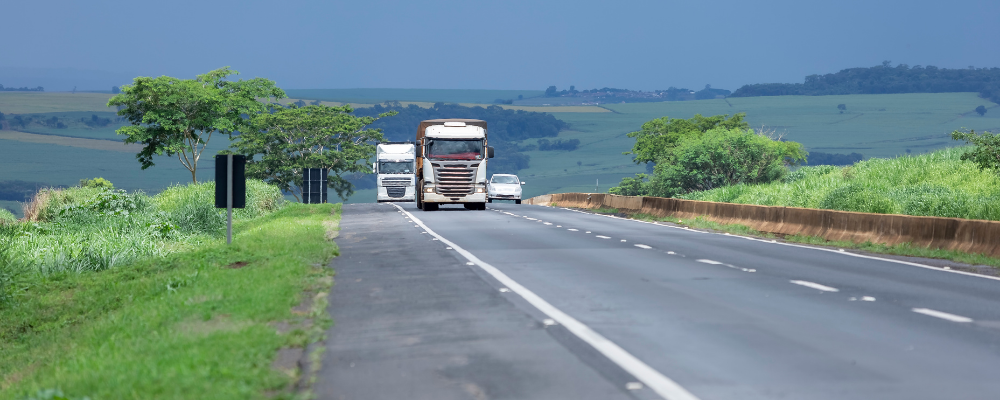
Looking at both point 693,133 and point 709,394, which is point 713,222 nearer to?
point 709,394

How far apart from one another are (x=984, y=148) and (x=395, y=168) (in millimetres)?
41876

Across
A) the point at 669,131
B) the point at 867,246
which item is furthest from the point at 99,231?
the point at 669,131

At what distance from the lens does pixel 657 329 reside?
9.02 metres

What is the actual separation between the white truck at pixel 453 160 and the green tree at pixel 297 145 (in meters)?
42.1

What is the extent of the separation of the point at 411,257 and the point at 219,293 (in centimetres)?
580

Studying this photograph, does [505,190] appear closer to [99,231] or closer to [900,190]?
[900,190]

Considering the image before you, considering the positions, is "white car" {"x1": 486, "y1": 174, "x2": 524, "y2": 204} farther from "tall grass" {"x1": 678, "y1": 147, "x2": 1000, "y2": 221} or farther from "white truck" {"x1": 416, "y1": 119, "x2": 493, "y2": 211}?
"white truck" {"x1": 416, "y1": 119, "x2": 493, "y2": 211}

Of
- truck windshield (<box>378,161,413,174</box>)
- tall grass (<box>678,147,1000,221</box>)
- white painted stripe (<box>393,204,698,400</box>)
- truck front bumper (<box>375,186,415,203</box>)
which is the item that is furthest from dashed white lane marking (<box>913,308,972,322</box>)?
truck front bumper (<box>375,186,415,203</box>)

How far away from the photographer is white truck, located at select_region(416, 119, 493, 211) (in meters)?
39.3

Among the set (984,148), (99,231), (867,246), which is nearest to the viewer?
(867,246)

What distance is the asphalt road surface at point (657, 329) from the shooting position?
6.74 m

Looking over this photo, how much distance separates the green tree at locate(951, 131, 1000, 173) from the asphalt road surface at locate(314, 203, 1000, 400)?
8862 mm

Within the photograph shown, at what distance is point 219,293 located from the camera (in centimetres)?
1169

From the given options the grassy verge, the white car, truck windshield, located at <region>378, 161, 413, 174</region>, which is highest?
the grassy verge
